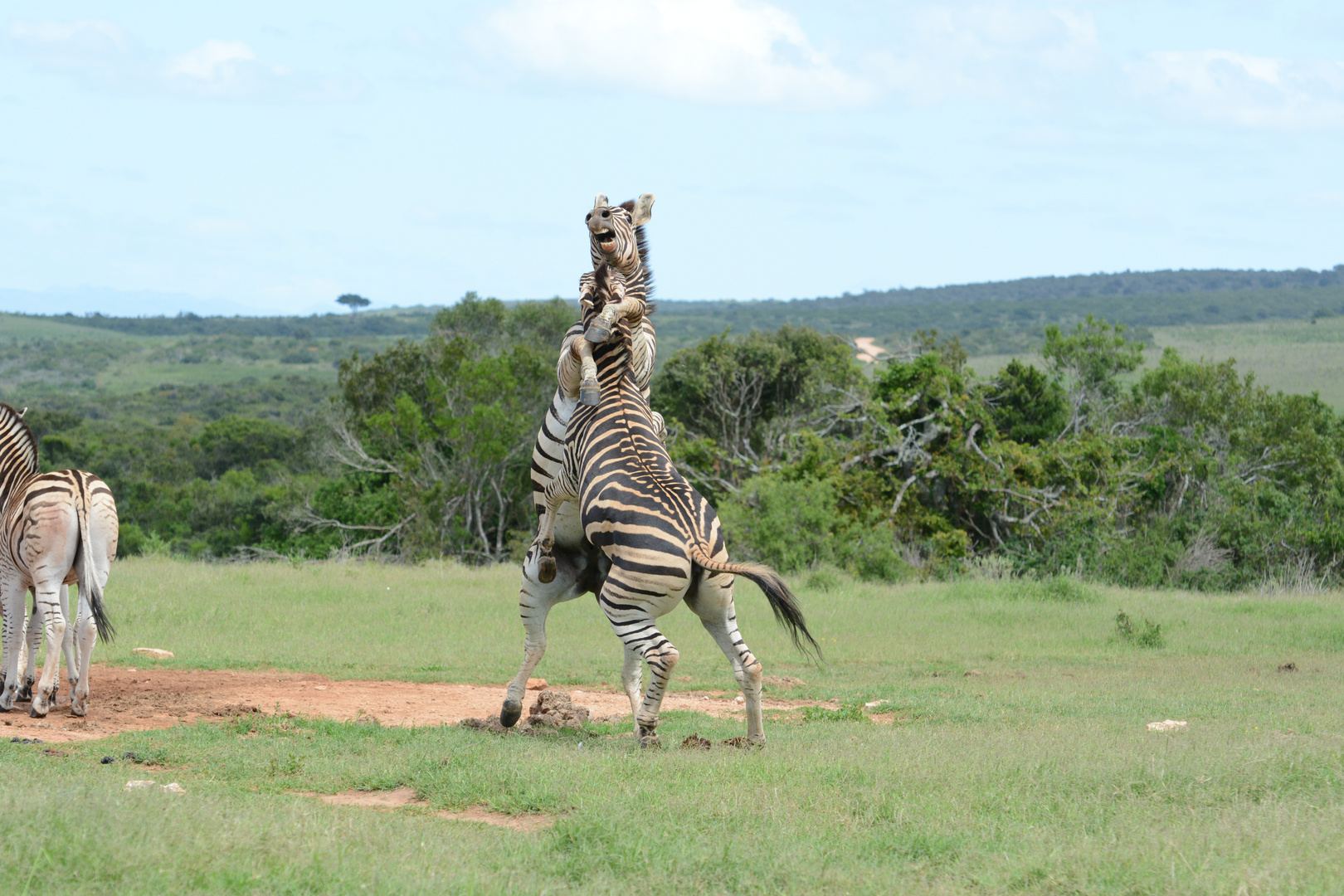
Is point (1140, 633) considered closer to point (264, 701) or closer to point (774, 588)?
point (774, 588)

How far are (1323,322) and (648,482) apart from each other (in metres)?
91.7

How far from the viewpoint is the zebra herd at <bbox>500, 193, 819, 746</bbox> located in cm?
741

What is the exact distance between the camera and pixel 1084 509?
22031 mm

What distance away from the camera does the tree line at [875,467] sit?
21.4 metres

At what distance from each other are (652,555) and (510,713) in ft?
6.00

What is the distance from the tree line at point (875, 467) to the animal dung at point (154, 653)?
36.3 ft

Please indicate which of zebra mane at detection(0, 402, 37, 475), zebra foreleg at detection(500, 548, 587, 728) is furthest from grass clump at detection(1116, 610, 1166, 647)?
zebra mane at detection(0, 402, 37, 475)

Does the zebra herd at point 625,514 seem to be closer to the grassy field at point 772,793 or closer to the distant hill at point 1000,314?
the grassy field at point 772,793

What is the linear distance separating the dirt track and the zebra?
109 centimetres

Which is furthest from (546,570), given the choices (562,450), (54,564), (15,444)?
(15,444)

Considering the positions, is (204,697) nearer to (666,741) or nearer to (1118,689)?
(666,741)

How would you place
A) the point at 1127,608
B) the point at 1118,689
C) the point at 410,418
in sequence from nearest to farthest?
the point at 1118,689 < the point at 1127,608 < the point at 410,418

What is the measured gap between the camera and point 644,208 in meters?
8.79

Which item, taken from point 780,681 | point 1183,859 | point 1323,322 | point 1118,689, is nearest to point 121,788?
point 1183,859
